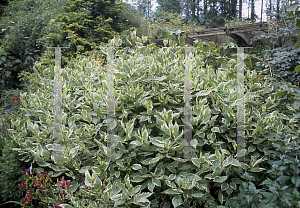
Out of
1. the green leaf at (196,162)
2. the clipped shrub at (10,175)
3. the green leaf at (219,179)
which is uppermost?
the green leaf at (196,162)

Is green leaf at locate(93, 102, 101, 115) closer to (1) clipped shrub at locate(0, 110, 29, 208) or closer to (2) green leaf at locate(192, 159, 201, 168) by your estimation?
(2) green leaf at locate(192, 159, 201, 168)

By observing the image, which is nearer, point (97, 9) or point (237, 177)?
point (237, 177)

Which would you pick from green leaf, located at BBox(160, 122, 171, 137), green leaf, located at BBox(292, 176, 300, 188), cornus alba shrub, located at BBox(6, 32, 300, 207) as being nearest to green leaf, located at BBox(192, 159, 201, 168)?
Answer: cornus alba shrub, located at BBox(6, 32, 300, 207)

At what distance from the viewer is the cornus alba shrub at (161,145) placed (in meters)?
1.11

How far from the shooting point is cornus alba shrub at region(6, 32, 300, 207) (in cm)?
111

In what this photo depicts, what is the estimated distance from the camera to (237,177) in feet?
4.32

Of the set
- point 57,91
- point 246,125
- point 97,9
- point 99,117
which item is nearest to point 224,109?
point 246,125

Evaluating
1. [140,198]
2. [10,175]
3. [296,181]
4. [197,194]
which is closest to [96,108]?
[140,198]

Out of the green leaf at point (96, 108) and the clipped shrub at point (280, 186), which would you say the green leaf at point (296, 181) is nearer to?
the clipped shrub at point (280, 186)

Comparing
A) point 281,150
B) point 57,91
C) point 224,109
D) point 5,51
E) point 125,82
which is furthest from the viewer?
point 5,51

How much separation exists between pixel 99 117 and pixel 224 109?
84 cm

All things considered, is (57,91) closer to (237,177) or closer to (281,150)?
(237,177)

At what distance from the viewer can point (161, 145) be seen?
42.8 inches

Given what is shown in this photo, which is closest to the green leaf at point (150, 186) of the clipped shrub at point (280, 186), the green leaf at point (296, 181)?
the clipped shrub at point (280, 186)
